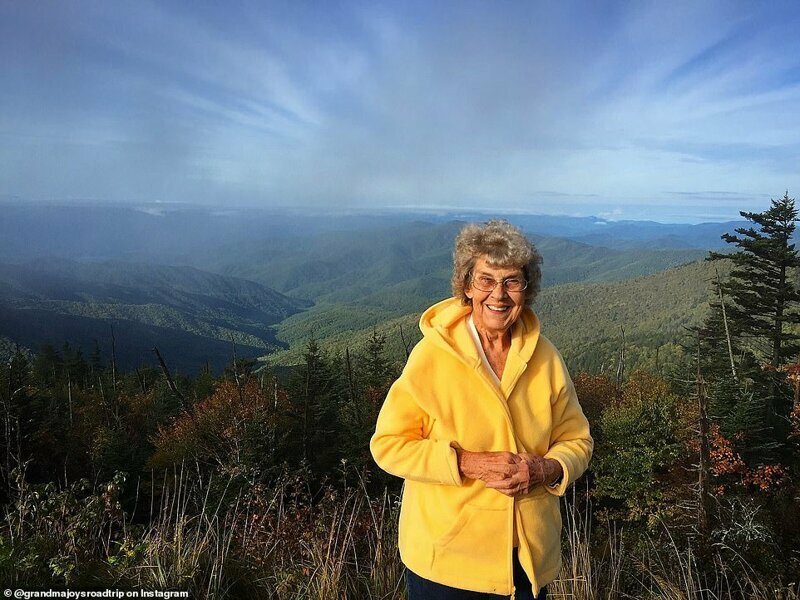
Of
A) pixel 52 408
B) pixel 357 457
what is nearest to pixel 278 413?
pixel 357 457

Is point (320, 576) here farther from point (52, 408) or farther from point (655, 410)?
point (52, 408)

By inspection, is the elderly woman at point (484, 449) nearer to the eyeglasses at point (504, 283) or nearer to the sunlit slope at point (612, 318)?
the eyeglasses at point (504, 283)

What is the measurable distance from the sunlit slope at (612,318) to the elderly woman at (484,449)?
78.6m

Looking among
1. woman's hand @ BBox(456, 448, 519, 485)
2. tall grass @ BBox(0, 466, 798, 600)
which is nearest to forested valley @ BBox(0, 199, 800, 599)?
tall grass @ BBox(0, 466, 798, 600)

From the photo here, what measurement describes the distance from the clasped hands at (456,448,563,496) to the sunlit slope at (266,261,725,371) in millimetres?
78800

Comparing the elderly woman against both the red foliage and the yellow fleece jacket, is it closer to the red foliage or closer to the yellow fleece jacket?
the yellow fleece jacket

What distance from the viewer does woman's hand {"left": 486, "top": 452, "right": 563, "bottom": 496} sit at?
203 centimetres

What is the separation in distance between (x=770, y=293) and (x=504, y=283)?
28.2m

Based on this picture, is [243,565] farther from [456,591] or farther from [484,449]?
[484,449]

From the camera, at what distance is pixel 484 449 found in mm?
2154

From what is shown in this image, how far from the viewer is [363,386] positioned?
34.9 m

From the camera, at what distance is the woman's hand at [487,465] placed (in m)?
2.03

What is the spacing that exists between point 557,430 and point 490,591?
2.60ft

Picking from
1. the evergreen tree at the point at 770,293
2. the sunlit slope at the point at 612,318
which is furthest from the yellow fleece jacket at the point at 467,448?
the sunlit slope at the point at 612,318
